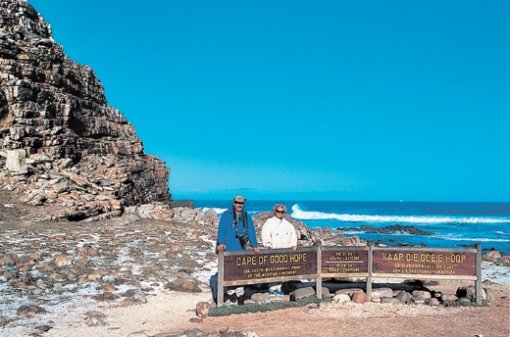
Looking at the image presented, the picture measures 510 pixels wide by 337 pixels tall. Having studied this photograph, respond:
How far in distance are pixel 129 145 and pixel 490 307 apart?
2765cm

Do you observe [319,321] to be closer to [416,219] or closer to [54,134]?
[54,134]

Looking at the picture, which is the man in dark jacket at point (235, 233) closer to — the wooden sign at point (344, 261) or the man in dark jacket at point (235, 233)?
the man in dark jacket at point (235, 233)

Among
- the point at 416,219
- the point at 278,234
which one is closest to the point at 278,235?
the point at 278,234

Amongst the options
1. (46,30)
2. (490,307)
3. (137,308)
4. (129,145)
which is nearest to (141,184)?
(129,145)

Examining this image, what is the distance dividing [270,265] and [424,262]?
10.8 feet

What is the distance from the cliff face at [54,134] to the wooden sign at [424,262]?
15.1 m

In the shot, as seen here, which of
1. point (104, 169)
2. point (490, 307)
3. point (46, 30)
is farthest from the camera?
point (46, 30)

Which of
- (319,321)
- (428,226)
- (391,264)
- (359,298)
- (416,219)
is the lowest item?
(416,219)

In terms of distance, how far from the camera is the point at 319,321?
855 cm

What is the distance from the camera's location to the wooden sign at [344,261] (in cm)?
996

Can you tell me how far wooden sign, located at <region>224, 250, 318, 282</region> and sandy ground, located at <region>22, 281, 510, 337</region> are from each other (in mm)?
705

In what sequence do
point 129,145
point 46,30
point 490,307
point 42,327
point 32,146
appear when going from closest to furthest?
point 42,327 < point 490,307 < point 32,146 < point 46,30 < point 129,145

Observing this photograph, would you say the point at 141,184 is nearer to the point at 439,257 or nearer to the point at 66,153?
the point at 66,153

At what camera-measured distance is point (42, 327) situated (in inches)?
318
